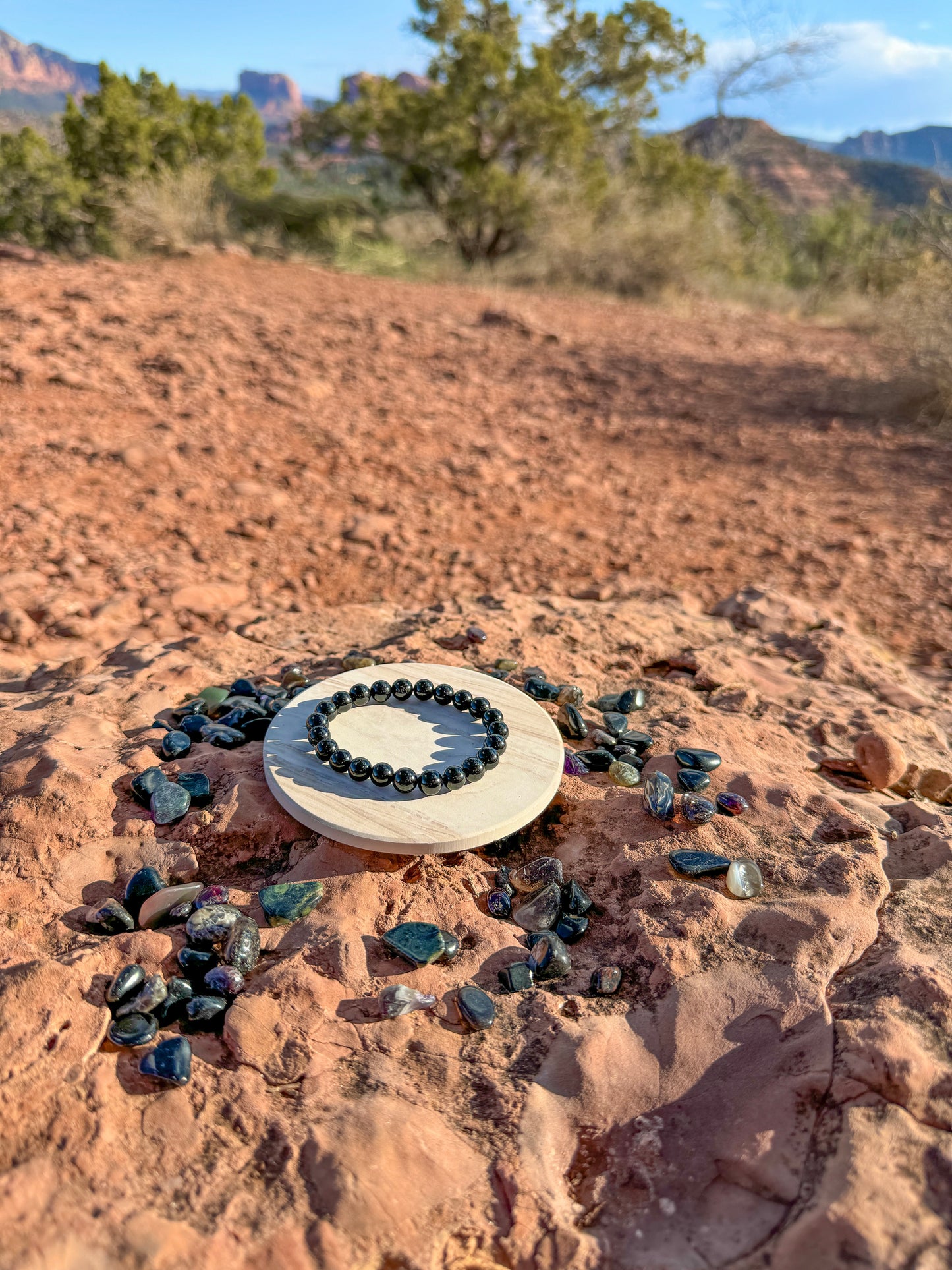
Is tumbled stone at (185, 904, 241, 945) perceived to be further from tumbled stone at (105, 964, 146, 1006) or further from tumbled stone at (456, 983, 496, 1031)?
tumbled stone at (456, 983, 496, 1031)

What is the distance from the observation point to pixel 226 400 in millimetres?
4805

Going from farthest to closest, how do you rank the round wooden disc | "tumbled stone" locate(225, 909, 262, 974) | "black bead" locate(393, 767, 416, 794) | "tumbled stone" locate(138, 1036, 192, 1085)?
1. "black bead" locate(393, 767, 416, 794)
2. the round wooden disc
3. "tumbled stone" locate(225, 909, 262, 974)
4. "tumbled stone" locate(138, 1036, 192, 1085)

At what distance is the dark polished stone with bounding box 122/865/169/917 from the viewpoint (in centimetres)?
176

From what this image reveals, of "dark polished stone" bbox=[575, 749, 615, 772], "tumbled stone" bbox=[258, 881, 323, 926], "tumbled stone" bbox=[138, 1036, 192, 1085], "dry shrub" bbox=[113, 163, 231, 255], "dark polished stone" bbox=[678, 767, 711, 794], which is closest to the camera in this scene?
"tumbled stone" bbox=[138, 1036, 192, 1085]

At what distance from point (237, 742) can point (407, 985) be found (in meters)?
0.93

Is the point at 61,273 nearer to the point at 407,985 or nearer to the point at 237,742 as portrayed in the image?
the point at 237,742

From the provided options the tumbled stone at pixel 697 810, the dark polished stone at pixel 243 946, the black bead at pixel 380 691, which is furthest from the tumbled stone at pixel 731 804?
the dark polished stone at pixel 243 946

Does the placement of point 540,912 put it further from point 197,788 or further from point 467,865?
point 197,788

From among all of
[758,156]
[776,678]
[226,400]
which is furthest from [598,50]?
[758,156]

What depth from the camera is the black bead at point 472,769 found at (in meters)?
2.01

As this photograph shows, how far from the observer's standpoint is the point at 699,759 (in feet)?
7.14

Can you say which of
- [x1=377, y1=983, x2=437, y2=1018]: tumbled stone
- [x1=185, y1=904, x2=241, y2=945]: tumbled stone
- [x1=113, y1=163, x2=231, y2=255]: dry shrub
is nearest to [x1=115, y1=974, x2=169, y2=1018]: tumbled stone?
[x1=185, y1=904, x2=241, y2=945]: tumbled stone

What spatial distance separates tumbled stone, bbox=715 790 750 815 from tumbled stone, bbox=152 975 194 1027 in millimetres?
1336

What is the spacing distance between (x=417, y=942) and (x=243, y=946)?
0.36 m
